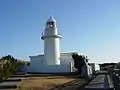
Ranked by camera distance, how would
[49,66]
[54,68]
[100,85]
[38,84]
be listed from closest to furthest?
[100,85]
[38,84]
[54,68]
[49,66]

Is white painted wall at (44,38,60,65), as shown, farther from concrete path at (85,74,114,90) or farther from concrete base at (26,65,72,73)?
concrete path at (85,74,114,90)

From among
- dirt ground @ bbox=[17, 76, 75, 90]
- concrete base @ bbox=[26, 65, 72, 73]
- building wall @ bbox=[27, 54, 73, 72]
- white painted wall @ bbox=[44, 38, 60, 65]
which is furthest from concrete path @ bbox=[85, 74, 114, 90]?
white painted wall @ bbox=[44, 38, 60, 65]

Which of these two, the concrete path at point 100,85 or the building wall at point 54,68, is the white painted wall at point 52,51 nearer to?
the building wall at point 54,68

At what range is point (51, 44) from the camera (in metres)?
61.8

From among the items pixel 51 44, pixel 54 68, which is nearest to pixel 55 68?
pixel 54 68

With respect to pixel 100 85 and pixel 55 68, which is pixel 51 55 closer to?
pixel 55 68

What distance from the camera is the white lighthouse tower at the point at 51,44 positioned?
203 ft

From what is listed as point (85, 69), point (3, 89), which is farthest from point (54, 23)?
point (3, 89)

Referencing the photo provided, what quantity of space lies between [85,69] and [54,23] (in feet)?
78.4

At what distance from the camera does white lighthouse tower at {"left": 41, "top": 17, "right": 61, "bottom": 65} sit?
2433 inches

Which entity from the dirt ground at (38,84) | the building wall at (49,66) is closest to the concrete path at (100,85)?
the dirt ground at (38,84)

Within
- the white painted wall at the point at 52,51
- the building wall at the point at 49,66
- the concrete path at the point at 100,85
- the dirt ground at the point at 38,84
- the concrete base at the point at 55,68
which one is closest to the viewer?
the concrete path at the point at 100,85

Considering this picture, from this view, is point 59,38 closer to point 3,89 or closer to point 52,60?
point 52,60

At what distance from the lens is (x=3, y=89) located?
1816cm
